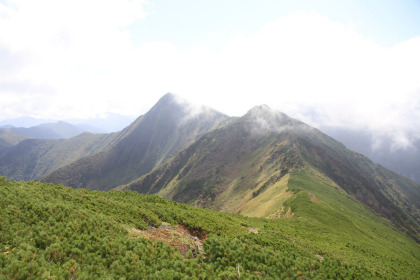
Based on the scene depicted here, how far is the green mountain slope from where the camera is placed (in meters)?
92.9

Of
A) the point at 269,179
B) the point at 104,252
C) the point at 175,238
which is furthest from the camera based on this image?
the point at 269,179

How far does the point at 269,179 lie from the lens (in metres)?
108

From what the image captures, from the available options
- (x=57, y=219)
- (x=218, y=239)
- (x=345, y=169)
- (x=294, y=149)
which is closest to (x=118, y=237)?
(x=57, y=219)

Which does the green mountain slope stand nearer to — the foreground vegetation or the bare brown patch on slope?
the bare brown patch on slope

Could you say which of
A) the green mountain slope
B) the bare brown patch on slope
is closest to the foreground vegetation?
the bare brown patch on slope

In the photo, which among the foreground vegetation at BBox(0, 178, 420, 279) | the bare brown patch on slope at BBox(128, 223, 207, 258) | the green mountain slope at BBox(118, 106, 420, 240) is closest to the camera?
the foreground vegetation at BBox(0, 178, 420, 279)

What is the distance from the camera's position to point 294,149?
12825 centimetres

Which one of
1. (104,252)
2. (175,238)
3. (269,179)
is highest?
(104,252)

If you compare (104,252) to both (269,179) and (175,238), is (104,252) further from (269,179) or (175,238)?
(269,179)

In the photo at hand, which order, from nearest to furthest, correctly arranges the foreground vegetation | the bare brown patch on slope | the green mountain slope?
1. the foreground vegetation
2. the bare brown patch on slope
3. the green mountain slope

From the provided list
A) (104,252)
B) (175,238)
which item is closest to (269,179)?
(175,238)

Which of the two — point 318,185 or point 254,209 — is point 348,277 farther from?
point 318,185

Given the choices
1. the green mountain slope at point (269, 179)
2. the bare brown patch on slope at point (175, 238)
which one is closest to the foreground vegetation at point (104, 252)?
the bare brown patch on slope at point (175, 238)

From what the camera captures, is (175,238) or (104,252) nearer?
(104,252)
